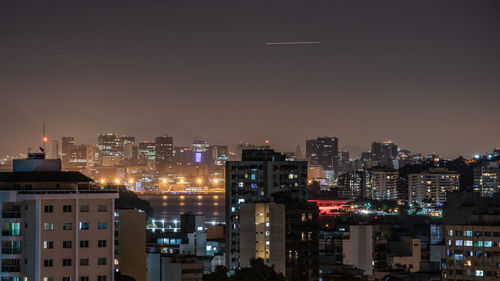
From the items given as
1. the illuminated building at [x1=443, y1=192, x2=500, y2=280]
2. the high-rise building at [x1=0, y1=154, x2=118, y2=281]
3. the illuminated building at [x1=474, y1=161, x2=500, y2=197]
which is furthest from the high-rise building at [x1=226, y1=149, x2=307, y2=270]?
the illuminated building at [x1=474, y1=161, x2=500, y2=197]

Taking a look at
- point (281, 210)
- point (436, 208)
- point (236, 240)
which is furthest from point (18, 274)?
point (436, 208)

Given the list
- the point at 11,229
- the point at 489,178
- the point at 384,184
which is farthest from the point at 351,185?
the point at 11,229

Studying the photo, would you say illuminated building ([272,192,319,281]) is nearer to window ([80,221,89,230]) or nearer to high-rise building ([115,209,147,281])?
high-rise building ([115,209,147,281])

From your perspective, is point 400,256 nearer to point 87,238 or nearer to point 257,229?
point 257,229

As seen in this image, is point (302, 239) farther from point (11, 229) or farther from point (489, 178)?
point (489, 178)

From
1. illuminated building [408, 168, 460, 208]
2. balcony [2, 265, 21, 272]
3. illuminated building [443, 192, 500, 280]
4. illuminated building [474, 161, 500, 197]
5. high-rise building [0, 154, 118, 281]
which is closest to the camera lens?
high-rise building [0, 154, 118, 281]

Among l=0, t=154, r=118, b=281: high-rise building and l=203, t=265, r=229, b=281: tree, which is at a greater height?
l=0, t=154, r=118, b=281: high-rise building
